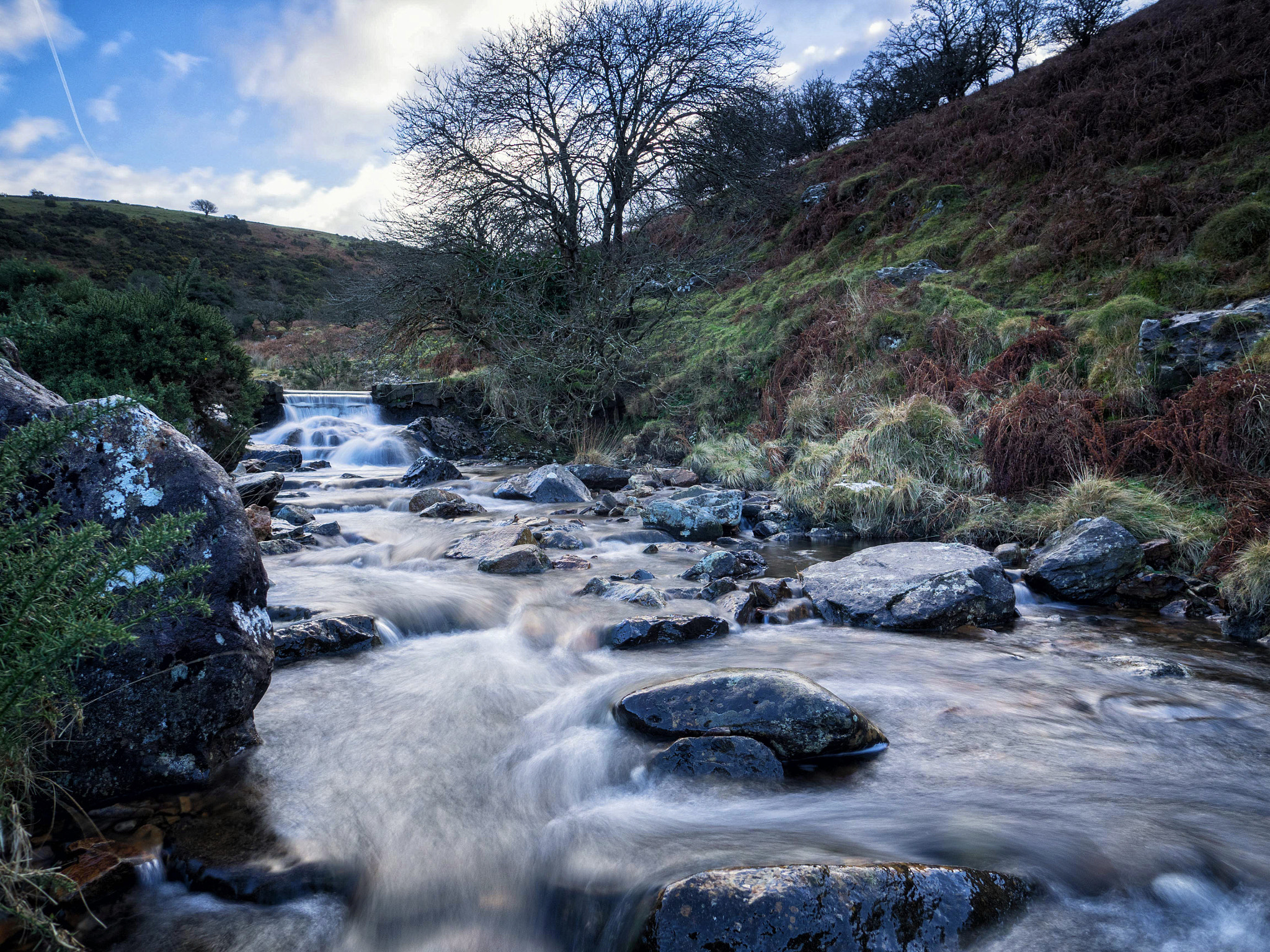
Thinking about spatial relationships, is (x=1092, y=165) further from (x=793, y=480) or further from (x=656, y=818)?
(x=656, y=818)

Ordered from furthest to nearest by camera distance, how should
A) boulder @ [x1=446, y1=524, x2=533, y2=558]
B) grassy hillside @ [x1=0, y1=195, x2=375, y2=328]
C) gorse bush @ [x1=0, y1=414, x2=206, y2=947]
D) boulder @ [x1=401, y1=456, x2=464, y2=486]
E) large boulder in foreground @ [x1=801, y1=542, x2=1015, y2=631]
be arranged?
grassy hillside @ [x1=0, y1=195, x2=375, y2=328] < boulder @ [x1=401, y1=456, x2=464, y2=486] < boulder @ [x1=446, y1=524, x2=533, y2=558] < large boulder in foreground @ [x1=801, y1=542, x2=1015, y2=631] < gorse bush @ [x1=0, y1=414, x2=206, y2=947]

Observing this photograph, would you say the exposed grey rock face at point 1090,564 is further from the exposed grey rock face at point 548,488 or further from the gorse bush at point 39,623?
the exposed grey rock face at point 548,488

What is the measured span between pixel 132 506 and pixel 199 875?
4.26 feet

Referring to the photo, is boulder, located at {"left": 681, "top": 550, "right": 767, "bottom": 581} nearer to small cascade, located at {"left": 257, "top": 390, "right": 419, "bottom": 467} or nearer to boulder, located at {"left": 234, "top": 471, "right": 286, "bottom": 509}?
boulder, located at {"left": 234, "top": 471, "right": 286, "bottom": 509}

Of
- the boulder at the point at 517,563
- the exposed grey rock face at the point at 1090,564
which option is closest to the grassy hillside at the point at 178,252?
the boulder at the point at 517,563

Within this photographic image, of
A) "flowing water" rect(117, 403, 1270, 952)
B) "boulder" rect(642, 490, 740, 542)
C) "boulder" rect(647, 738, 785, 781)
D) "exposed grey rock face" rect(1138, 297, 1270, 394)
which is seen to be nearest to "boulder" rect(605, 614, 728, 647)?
"flowing water" rect(117, 403, 1270, 952)

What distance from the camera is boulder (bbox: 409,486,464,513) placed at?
863cm

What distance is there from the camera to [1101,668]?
3729 millimetres

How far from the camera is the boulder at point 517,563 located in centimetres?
592

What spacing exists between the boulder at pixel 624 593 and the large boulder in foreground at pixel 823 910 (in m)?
3.09

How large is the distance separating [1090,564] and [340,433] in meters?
14.5

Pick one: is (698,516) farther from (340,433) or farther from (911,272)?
(340,433)

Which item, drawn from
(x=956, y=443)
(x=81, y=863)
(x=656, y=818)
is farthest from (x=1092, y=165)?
(x=81, y=863)

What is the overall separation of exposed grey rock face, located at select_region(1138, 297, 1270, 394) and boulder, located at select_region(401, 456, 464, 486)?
10.0 meters
